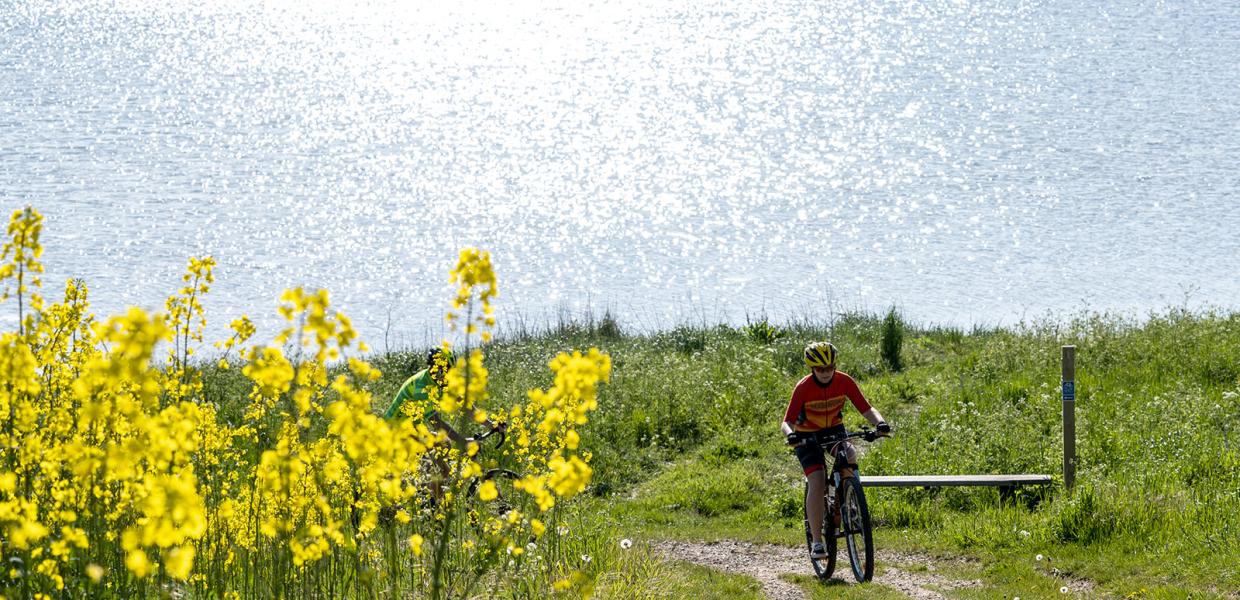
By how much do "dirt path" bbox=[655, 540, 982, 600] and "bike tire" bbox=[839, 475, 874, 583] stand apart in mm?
304

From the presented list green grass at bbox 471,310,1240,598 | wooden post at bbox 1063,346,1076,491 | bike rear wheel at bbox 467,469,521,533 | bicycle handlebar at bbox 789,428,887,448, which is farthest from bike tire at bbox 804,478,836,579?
wooden post at bbox 1063,346,1076,491

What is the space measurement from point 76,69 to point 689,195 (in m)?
31.4

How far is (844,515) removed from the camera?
885 cm

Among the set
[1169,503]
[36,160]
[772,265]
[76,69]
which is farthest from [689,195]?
[76,69]

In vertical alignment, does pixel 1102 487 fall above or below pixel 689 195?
below

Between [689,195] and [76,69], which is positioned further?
[76,69]

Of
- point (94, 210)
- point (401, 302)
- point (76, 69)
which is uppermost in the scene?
point (76, 69)

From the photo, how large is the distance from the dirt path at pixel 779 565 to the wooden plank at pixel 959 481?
2.70 ft

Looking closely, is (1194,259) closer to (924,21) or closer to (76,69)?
(924,21)

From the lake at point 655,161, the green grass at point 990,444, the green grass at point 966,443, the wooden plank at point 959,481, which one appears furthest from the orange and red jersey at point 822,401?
the lake at point 655,161

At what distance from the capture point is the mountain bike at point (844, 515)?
8.68 m

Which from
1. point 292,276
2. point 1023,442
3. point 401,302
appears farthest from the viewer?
point 292,276

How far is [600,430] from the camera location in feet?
47.1

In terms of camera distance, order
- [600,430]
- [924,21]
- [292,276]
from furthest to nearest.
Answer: [924,21] < [292,276] < [600,430]
